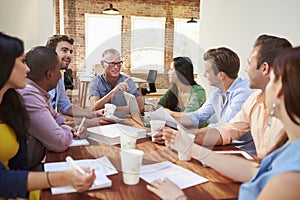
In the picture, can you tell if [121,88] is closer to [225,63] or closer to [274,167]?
[225,63]

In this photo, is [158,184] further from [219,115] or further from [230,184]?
[219,115]

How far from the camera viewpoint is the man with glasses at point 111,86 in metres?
2.43

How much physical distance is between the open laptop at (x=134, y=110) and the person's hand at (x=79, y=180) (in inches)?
38.9

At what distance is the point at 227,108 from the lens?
209 cm

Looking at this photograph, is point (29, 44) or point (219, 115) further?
point (29, 44)

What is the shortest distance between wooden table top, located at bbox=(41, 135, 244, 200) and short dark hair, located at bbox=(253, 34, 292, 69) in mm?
718

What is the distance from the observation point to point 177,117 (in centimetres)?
218

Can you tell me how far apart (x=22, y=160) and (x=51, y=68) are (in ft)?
1.63

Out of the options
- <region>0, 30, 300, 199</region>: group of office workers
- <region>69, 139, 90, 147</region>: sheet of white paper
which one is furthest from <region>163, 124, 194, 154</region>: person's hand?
<region>69, 139, 90, 147</region>: sheet of white paper

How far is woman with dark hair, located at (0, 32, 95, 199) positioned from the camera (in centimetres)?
95

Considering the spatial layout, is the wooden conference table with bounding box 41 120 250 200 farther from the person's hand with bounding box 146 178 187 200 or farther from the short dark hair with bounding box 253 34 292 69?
the short dark hair with bounding box 253 34 292 69

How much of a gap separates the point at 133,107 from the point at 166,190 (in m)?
1.42

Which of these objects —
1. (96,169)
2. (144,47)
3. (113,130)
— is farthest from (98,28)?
(96,169)

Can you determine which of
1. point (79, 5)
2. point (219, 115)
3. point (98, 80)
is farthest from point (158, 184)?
point (79, 5)
